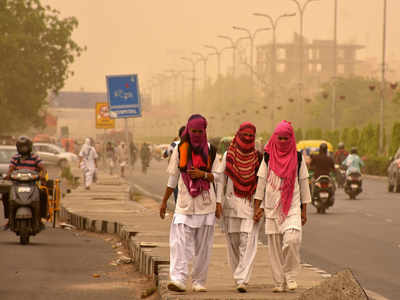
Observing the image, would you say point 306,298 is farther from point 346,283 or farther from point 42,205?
point 42,205

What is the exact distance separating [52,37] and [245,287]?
55914 mm

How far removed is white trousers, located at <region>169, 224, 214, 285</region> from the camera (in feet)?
31.1

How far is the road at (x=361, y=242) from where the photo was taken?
1268 centimetres

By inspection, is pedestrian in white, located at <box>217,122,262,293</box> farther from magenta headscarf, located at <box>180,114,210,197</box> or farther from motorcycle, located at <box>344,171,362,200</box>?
motorcycle, located at <box>344,171,362,200</box>

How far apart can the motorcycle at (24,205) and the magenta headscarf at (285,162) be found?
6297mm

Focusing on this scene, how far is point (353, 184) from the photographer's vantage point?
3128 centimetres

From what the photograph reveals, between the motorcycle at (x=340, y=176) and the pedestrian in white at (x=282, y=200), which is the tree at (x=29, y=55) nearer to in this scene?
the motorcycle at (x=340, y=176)

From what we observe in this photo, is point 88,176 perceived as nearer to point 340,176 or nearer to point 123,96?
point 123,96

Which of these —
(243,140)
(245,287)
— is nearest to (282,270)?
(245,287)

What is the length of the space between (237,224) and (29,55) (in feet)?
181

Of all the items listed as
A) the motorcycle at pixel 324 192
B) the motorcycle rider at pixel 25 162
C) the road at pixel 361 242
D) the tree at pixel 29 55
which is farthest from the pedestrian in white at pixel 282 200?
the tree at pixel 29 55

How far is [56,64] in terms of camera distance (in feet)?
214

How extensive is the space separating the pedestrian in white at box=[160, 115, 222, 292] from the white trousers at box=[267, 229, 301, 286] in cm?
58

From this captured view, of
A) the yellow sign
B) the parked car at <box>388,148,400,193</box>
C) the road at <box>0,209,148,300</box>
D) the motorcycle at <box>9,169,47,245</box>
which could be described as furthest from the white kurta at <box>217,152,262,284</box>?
the yellow sign
